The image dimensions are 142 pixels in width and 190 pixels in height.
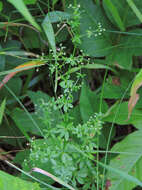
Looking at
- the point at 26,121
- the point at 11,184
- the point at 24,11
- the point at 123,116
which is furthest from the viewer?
the point at 26,121

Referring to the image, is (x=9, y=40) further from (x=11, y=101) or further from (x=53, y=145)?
(x=53, y=145)

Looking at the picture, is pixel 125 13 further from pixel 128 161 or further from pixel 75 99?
pixel 128 161

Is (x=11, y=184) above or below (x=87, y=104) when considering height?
below

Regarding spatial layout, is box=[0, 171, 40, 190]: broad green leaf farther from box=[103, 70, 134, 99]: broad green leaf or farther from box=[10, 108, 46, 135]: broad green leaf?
box=[103, 70, 134, 99]: broad green leaf

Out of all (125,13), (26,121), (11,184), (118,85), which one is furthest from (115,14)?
(11,184)

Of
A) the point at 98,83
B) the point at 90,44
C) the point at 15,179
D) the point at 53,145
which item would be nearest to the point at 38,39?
the point at 90,44

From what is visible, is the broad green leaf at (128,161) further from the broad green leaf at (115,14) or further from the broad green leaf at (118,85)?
the broad green leaf at (115,14)
